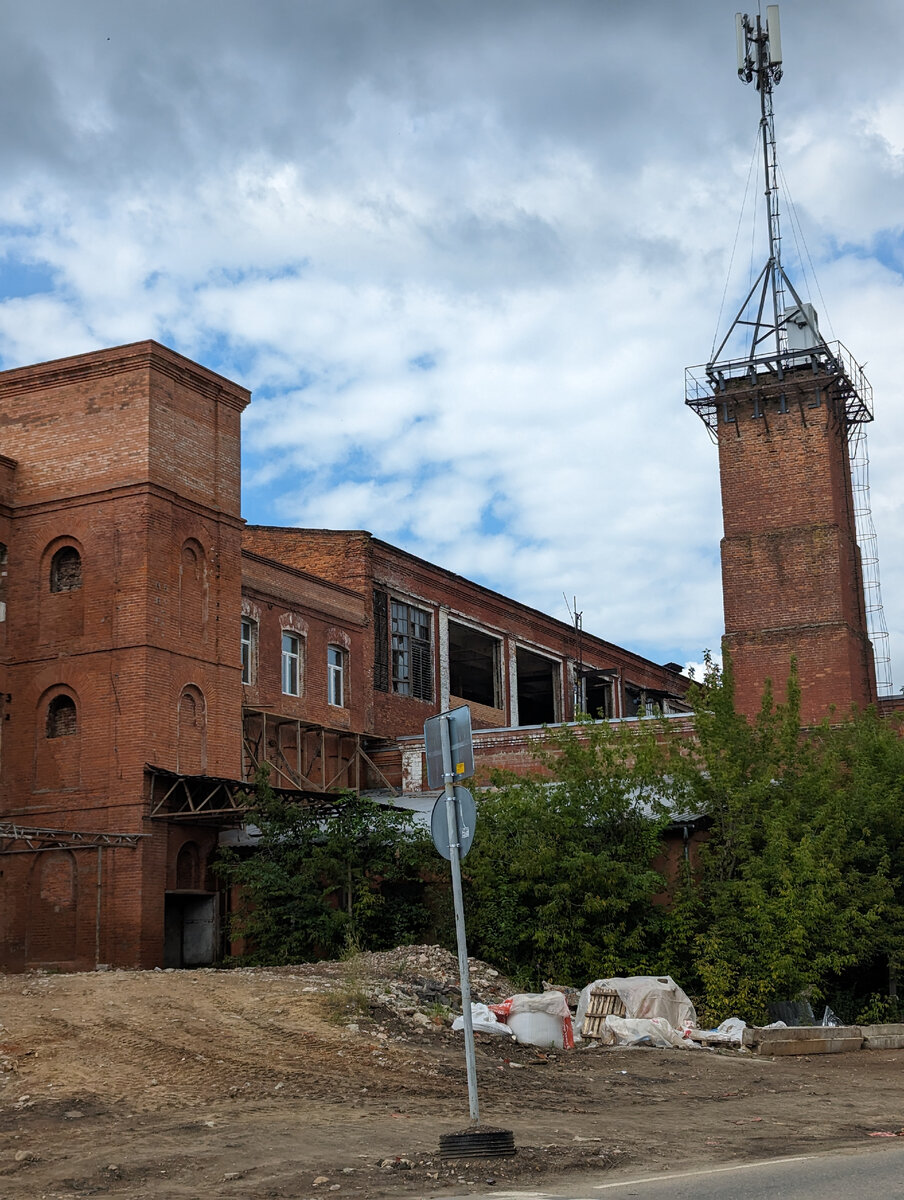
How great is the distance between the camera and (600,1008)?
67.4 feet

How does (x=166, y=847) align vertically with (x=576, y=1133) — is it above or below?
above

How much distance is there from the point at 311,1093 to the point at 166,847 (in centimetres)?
1508

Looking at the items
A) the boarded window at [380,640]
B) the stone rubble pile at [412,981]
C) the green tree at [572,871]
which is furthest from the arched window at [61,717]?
the boarded window at [380,640]

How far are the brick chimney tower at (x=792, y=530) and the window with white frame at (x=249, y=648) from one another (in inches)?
490

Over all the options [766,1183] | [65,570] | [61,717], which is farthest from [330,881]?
[766,1183]

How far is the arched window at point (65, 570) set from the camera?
29875mm

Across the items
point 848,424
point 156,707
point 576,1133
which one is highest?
point 848,424

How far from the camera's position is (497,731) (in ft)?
127

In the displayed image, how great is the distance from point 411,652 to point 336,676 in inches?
157

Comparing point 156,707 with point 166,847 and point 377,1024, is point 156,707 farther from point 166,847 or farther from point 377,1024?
point 377,1024

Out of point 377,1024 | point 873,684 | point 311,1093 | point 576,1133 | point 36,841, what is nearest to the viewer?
point 576,1133

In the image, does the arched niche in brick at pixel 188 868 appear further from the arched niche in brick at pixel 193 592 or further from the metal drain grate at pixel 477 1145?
the metal drain grate at pixel 477 1145

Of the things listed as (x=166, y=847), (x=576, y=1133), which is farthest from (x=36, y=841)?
(x=576, y=1133)

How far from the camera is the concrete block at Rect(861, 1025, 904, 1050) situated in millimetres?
20500
